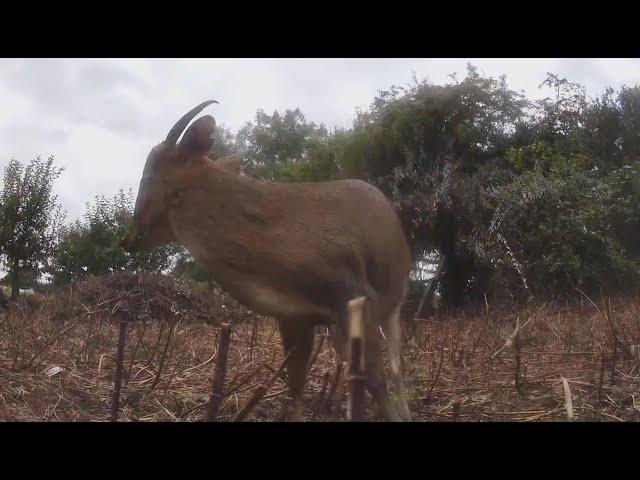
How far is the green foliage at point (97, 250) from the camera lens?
6.35 m

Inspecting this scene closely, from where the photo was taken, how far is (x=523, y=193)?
1061cm

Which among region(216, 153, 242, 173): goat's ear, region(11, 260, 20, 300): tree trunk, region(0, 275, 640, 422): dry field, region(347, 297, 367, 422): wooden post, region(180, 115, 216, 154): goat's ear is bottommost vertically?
region(0, 275, 640, 422): dry field

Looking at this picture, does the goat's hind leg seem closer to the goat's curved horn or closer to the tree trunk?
the goat's curved horn

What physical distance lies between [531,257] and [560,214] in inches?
61.4

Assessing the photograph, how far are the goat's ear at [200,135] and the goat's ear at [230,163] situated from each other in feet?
0.52

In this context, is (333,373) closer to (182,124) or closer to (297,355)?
(297,355)

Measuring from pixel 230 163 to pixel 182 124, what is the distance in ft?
1.12

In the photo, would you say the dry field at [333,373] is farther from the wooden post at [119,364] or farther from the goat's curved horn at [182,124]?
the goat's curved horn at [182,124]

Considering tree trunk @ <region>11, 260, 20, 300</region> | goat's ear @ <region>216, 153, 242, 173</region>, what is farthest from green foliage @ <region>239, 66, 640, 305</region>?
tree trunk @ <region>11, 260, 20, 300</region>

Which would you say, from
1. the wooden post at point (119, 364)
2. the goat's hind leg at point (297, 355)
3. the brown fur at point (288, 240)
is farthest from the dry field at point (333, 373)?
the brown fur at point (288, 240)

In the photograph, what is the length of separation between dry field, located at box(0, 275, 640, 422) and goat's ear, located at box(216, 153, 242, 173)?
1039 mm

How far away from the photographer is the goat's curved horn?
127 inches

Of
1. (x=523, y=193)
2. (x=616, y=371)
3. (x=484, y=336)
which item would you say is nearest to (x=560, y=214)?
(x=523, y=193)
